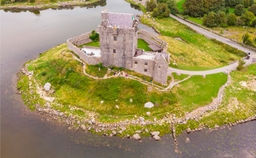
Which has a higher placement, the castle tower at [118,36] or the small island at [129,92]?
the castle tower at [118,36]

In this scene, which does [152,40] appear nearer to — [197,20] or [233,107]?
[233,107]

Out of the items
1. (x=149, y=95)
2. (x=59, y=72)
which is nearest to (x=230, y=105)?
(x=149, y=95)

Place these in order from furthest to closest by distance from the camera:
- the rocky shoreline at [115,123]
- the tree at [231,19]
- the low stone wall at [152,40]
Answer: the tree at [231,19] < the low stone wall at [152,40] < the rocky shoreline at [115,123]

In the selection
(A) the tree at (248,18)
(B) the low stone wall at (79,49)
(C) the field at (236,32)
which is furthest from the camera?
(A) the tree at (248,18)

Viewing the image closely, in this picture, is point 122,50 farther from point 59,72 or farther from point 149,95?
point 59,72

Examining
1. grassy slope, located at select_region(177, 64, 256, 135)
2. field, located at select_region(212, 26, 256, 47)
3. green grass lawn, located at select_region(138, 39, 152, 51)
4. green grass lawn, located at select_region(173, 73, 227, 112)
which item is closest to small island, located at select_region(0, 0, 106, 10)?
green grass lawn, located at select_region(138, 39, 152, 51)

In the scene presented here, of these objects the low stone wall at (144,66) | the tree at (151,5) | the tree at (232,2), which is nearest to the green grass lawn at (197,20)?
the tree at (151,5)

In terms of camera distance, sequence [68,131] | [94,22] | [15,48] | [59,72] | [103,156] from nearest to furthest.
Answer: [103,156]
[68,131]
[59,72]
[15,48]
[94,22]

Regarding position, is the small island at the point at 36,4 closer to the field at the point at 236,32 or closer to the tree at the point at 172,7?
the tree at the point at 172,7
